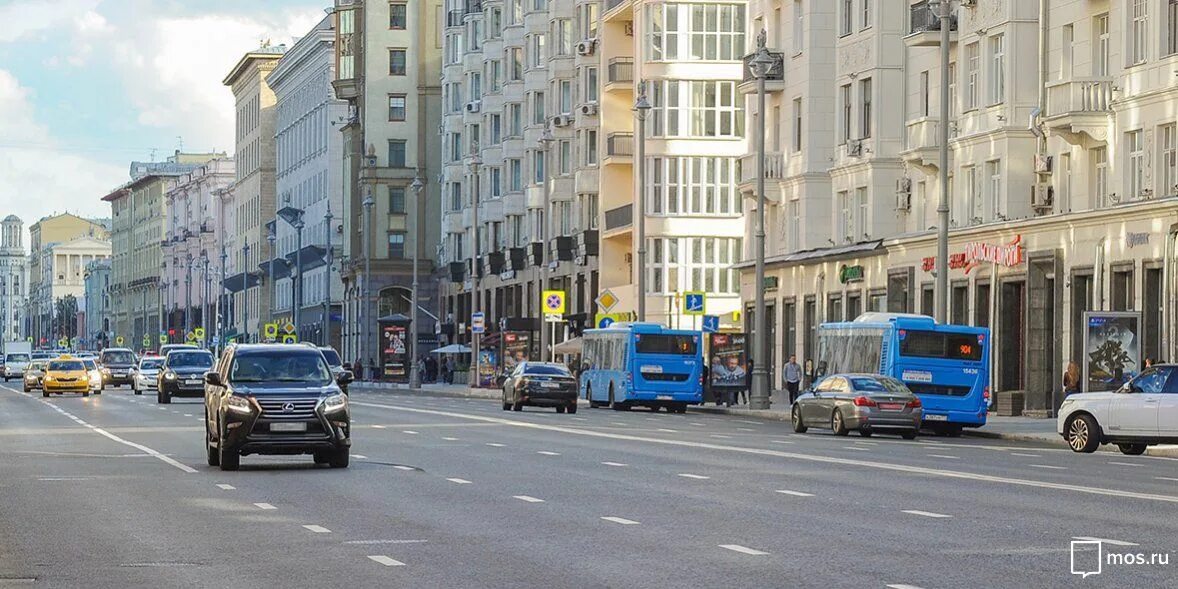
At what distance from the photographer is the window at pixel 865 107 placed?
6650 centimetres

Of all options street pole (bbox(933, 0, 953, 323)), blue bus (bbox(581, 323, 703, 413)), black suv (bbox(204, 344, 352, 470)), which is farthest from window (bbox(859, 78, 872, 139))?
black suv (bbox(204, 344, 352, 470))

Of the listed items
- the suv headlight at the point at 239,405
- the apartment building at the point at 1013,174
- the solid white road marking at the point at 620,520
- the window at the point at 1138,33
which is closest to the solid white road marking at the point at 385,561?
the solid white road marking at the point at 620,520

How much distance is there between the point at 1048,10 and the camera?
54.5m

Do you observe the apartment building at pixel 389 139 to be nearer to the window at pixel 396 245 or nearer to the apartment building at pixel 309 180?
the window at pixel 396 245

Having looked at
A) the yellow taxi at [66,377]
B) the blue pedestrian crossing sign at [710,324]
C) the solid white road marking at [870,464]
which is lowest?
the solid white road marking at [870,464]

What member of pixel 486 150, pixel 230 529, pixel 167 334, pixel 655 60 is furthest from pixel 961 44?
pixel 167 334

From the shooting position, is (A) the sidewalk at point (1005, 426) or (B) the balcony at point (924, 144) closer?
(A) the sidewalk at point (1005, 426)

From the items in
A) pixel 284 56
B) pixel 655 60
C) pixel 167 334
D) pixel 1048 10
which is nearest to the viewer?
pixel 1048 10

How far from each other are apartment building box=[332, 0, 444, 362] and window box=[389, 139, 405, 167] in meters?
0.06

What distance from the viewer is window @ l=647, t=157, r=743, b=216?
86.7 m

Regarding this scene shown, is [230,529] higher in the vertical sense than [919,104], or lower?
lower

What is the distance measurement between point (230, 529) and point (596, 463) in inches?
456

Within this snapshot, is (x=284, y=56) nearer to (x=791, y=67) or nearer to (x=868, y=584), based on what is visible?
(x=791, y=67)

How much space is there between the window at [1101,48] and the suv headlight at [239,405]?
92.7ft
